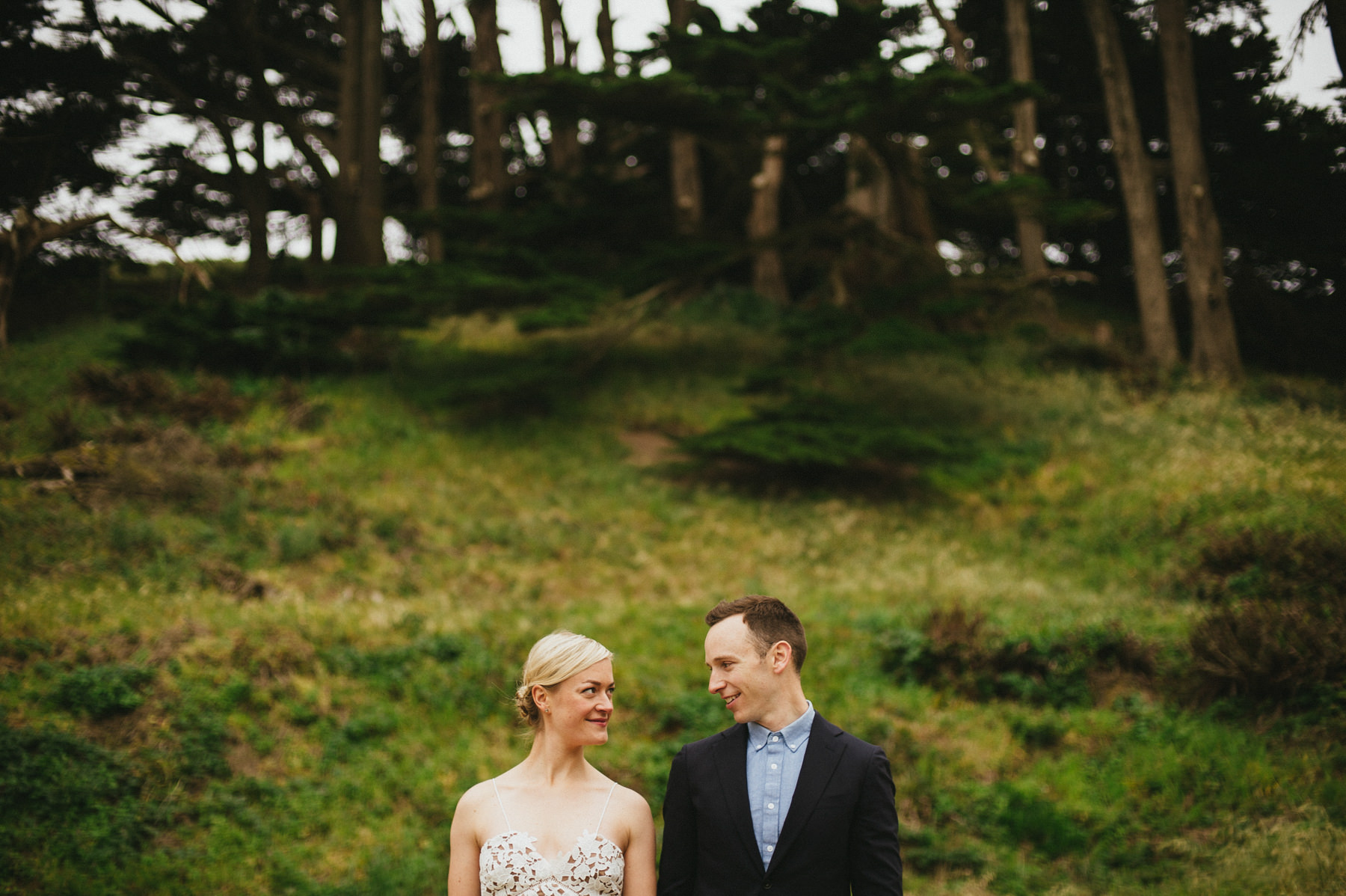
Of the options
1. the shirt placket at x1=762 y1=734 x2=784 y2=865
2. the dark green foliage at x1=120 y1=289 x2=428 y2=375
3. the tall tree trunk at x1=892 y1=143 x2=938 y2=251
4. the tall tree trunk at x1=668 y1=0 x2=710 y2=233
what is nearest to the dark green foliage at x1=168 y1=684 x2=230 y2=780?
the shirt placket at x1=762 y1=734 x2=784 y2=865

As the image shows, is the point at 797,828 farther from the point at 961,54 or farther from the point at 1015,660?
the point at 961,54

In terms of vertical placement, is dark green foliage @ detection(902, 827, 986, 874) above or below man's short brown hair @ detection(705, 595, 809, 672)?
below

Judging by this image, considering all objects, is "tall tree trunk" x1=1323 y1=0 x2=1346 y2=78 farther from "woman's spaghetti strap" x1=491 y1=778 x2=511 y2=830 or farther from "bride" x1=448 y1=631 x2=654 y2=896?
"woman's spaghetti strap" x1=491 y1=778 x2=511 y2=830

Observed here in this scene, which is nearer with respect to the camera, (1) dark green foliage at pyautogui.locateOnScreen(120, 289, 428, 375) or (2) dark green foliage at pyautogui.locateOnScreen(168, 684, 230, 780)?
Result: (2) dark green foliage at pyautogui.locateOnScreen(168, 684, 230, 780)

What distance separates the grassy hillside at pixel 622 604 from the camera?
5770 millimetres

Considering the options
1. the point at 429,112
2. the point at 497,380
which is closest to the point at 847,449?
the point at 497,380

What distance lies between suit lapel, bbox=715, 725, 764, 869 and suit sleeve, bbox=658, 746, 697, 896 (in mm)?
134

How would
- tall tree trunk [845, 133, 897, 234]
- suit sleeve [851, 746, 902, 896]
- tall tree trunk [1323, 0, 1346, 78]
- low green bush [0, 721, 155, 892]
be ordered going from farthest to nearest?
tall tree trunk [845, 133, 897, 234]
tall tree trunk [1323, 0, 1346, 78]
low green bush [0, 721, 155, 892]
suit sleeve [851, 746, 902, 896]

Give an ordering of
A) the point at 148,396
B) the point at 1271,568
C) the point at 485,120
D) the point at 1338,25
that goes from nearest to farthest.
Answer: the point at 1338,25
the point at 1271,568
the point at 148,396
the point at 485,120

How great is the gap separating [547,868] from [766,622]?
1.06 m

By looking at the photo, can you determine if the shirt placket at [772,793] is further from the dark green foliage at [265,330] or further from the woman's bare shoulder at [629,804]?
the dark green foliage at [265,330]

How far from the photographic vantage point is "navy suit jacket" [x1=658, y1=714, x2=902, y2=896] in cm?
252

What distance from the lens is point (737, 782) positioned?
2635mm

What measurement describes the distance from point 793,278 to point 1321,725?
22336 millimetres
